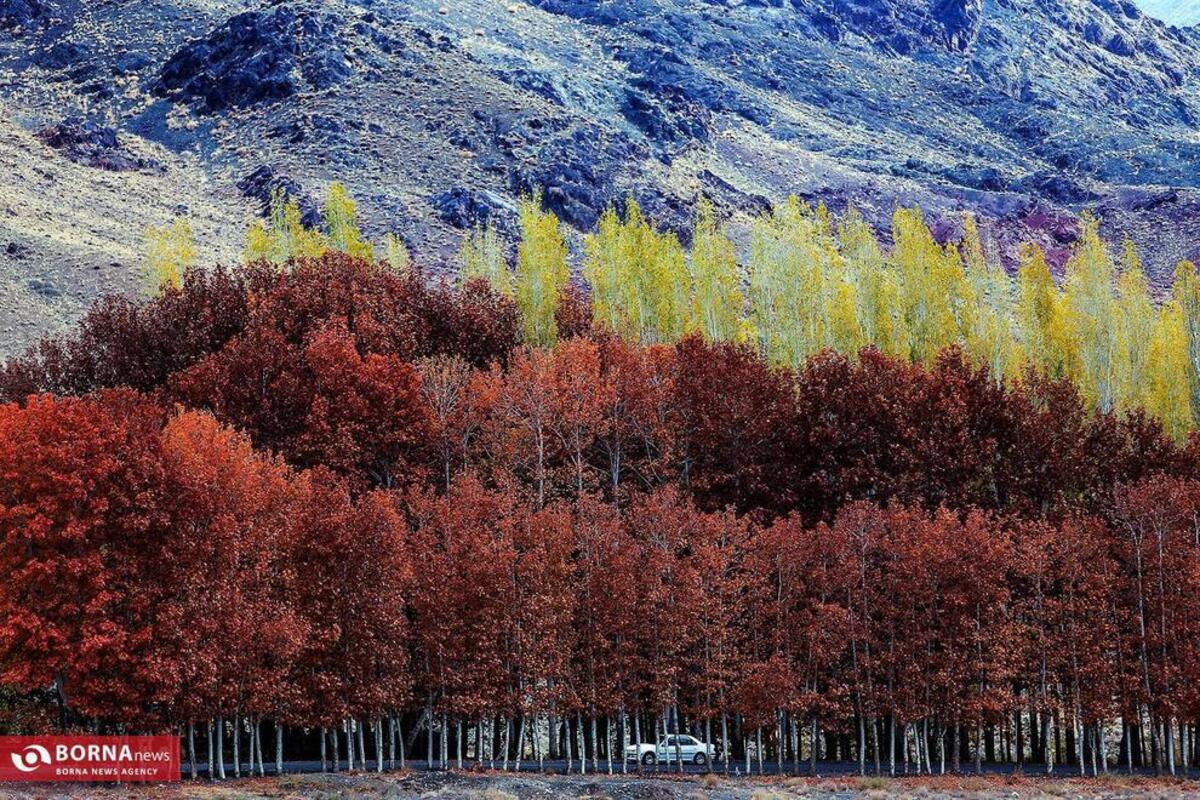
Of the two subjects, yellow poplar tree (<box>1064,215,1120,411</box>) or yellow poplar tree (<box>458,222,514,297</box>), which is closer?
yellow poplar tree (<box>1064,215,1120,411</box>)

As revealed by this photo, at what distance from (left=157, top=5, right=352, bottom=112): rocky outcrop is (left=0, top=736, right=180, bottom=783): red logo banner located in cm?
14948

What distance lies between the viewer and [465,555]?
50.5 meters

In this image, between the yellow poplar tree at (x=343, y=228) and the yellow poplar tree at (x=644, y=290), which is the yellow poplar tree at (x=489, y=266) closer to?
the yellow poplar tree at (x=343, y=228)

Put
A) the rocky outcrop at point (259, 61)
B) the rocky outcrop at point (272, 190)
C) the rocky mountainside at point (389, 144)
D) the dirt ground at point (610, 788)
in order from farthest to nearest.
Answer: the rocky outcrop at point (259, 61)
the rocky mountainside at point (389, 144)
the rocky outcrop at point (272, 190)
the dirt ground at point (610, 788)

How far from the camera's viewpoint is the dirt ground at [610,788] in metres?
38.5

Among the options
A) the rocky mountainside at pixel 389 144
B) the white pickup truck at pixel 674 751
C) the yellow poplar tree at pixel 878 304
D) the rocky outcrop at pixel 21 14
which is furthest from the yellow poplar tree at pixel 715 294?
the rocky outcrop at pixel 21 14

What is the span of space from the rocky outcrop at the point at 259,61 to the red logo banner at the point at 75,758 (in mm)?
149484

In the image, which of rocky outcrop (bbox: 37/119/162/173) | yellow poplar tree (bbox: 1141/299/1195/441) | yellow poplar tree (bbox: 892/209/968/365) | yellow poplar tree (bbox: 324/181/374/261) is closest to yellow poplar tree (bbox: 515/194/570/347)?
yellow poplar tree (bbox: 324/181/374/261)

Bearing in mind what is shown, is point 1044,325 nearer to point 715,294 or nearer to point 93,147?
point 715,294

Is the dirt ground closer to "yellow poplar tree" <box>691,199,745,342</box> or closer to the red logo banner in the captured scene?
the red logo banner

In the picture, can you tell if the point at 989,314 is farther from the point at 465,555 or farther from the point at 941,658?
the point at 465,555

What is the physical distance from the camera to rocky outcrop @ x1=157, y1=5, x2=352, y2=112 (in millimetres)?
176500

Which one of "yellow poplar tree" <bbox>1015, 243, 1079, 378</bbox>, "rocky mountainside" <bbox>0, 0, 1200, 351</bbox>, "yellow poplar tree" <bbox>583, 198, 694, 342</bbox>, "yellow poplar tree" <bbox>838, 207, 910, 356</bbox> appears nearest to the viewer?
"yellow poplar tree" <bbox>1015, 243, 1079, 378</bbox>

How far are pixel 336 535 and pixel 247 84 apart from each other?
474 ft
